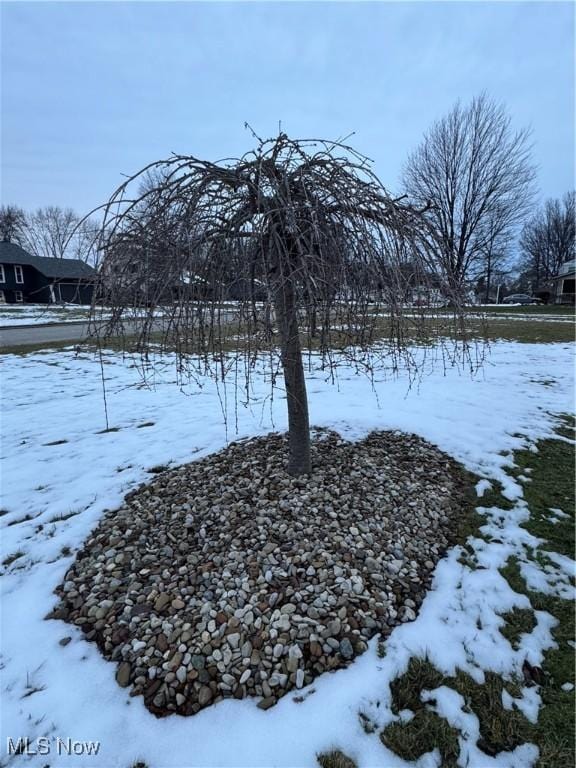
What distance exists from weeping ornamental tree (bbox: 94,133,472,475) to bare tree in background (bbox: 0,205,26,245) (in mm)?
52041

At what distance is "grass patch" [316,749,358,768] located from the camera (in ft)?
4.46

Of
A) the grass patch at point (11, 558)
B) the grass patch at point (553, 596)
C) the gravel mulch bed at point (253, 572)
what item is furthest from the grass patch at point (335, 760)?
the grass patch at point (11, 558)

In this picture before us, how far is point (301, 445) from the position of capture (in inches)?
116

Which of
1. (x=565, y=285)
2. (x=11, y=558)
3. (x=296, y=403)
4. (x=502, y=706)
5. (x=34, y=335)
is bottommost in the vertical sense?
(x=502, y=706)

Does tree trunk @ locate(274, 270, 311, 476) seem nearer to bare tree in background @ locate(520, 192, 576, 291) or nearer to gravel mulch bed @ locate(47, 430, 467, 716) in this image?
gravel mulch bed @ locate(47, 430, 467, 716)

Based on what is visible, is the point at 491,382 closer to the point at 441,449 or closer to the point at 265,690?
the point at 441,449

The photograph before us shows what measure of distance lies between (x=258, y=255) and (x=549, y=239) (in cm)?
5597

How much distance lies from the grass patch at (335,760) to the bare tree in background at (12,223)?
2121 inches

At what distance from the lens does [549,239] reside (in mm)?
44500

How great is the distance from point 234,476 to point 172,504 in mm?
543

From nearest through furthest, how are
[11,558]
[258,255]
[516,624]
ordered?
[516,624], [258,255], [11,558]

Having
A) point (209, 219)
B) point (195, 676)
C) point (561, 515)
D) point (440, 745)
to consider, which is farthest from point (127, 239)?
point (561, 515)

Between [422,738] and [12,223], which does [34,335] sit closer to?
[422,738]

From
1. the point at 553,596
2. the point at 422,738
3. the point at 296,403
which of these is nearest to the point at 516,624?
the point at 553,596
